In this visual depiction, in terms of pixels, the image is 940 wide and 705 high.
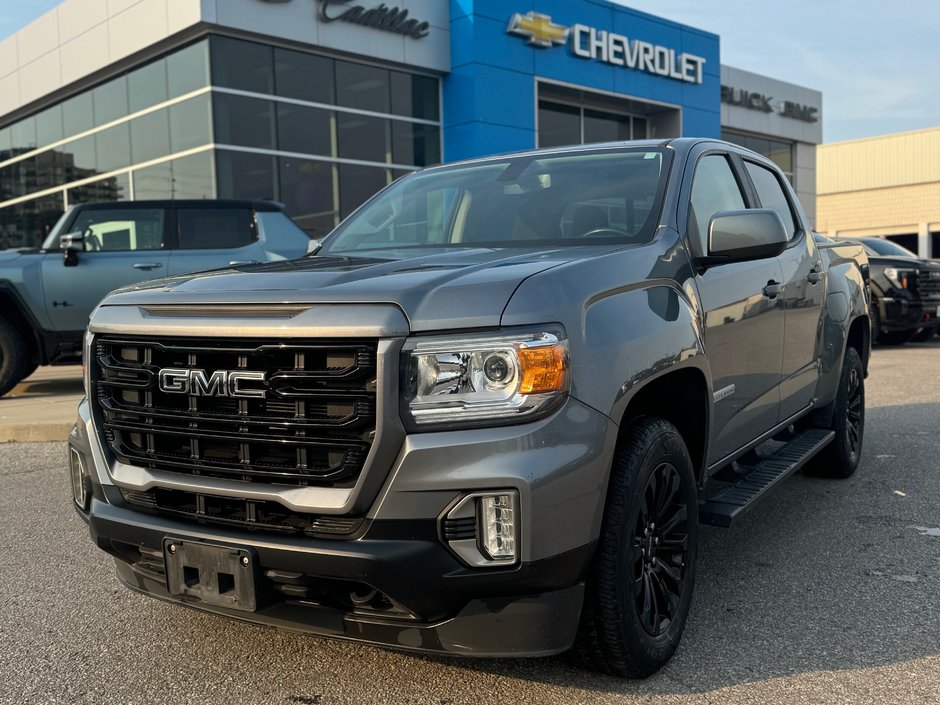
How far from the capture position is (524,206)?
373cm

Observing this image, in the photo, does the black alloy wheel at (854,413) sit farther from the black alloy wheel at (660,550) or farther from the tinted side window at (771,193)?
the black alloy wheel at (660,550)

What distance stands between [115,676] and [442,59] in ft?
54.8

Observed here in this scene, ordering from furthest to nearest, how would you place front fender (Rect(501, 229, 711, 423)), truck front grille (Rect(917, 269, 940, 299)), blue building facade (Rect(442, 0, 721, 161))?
blue building facade (Rect(442, 0, 721, 161))
truck front grille (Rect(917, 269, 940, 299))
front fender (Rect(501, 229, 711, 423))

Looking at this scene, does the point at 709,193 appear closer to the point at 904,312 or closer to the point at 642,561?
the point at 642,561

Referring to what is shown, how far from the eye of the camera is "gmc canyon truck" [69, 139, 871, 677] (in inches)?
90.7

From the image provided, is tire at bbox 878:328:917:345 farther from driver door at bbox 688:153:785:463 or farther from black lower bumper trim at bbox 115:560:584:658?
black lower bumper trim at bbox 115:560:584:658

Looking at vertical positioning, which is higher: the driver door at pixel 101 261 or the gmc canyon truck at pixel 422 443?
the driver door at pixel 101 261

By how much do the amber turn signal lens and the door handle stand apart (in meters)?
1.86

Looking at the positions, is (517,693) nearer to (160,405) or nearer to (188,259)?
(160,405)

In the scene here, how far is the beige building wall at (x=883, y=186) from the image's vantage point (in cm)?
4594

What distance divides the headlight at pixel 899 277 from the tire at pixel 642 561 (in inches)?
456

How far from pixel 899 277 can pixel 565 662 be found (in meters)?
12.2

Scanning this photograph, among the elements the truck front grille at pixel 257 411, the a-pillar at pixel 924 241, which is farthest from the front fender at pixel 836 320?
the a-pillar at pixel 924 241

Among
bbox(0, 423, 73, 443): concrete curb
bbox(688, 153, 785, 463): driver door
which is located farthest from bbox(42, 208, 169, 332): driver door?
bbox(688, 153, 785, 463): driver door
